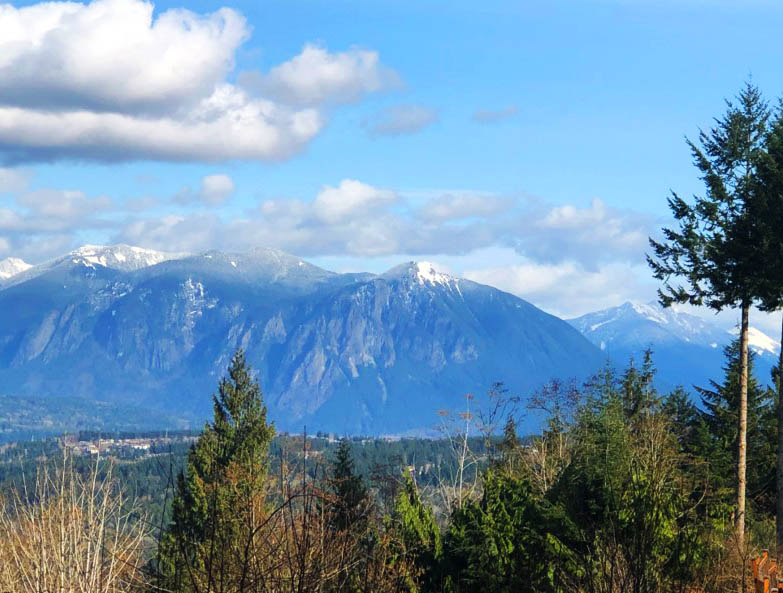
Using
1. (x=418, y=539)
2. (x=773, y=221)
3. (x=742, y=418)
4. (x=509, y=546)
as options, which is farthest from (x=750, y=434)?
(x=509, y=546)

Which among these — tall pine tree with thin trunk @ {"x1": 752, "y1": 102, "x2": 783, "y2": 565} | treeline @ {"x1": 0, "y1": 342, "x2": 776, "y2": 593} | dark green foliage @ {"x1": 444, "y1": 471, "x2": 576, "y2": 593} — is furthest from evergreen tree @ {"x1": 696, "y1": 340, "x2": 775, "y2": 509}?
dark green foliage @ {"x1": 444, "y1": 471, "x2": 576, "y2": 593}

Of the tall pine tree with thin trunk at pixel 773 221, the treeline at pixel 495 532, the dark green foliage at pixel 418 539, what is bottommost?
the dark green foliage at pixel 418 539

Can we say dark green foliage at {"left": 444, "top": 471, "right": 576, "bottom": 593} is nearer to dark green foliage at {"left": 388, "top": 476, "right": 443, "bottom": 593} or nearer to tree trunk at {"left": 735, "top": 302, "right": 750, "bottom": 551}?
dark green foliage at {"left": 388, "top": 476, "right": 443, "bottom": 593}

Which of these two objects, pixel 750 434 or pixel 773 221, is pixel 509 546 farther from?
pixel 750 434

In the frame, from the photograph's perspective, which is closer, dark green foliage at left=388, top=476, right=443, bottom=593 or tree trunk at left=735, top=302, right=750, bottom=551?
dark green foliage at left=388, top=476, right=443, bottom=593

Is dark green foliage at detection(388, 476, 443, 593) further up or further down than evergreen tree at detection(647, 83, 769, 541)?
further down

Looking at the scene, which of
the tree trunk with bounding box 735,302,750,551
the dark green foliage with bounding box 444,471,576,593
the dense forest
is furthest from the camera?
the tree trunk with bounding box 735,302,750,551

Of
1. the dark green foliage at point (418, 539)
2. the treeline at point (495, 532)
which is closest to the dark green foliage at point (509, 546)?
the treeline at point (495, 532)

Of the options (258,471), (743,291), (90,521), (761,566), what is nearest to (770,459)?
(743,291)

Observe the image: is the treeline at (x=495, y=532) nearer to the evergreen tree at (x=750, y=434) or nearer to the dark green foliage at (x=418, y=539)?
the dark green foliage at (x=418, y=539)

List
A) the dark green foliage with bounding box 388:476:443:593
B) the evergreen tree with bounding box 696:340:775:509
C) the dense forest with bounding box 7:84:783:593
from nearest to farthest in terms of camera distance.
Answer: the dense forest with bounding box 7:84:783:593
the dark green foliage with bounding box 388:476:443:593
the evergreen tree with bounding box 696:340:775:509

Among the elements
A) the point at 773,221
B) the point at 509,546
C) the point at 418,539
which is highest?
the point at 773,221

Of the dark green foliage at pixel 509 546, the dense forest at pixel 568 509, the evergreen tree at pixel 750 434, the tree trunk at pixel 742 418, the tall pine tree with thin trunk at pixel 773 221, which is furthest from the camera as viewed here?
the evergreen tree at pixel 750 434

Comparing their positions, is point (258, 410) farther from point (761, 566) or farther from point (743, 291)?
point (761, 566)
